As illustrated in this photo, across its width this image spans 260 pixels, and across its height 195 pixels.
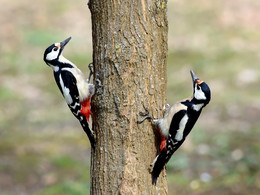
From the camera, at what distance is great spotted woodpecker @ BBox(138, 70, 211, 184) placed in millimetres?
4195

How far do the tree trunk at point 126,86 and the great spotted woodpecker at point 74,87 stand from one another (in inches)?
8.2

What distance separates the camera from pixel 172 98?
10375mm

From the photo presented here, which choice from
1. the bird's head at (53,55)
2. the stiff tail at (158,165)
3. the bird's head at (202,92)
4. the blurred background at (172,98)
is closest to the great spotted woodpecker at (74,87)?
the bird's head at (53,55)

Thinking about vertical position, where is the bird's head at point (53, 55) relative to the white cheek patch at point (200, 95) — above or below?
above

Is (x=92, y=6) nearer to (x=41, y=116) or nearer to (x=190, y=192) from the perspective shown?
(x=190, y=192)

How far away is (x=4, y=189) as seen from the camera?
7.19 metres

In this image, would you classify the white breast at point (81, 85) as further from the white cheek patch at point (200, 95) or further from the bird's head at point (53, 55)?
the white cheek patch at point (200, 95)

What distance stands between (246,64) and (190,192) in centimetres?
577

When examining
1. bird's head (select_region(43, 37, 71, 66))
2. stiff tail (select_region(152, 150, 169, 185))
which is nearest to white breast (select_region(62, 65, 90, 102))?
bird's head (select_region(43, 37, 71, 66))

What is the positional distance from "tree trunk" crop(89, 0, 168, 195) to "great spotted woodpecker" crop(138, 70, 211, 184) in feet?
0.22

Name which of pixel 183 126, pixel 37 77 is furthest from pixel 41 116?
pixel 183 126

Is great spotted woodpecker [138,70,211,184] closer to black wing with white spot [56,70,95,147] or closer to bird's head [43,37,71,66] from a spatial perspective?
black wing with white spot [56,70,95,147]

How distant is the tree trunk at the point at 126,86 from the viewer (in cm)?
396

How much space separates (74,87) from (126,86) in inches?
36.2
